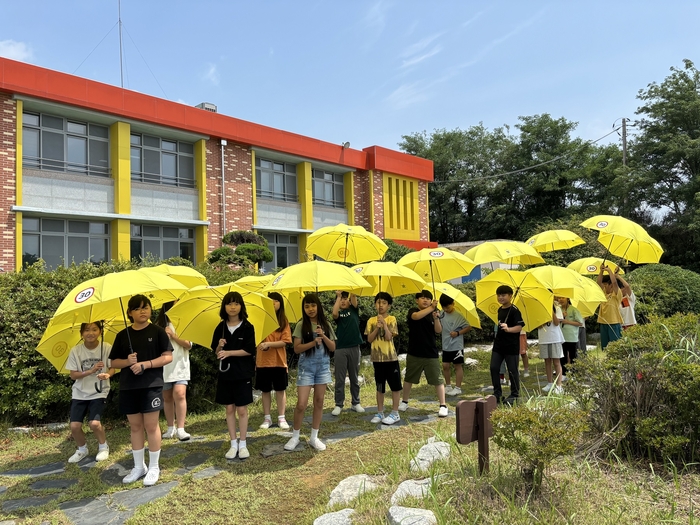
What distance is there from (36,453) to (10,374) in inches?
42.8

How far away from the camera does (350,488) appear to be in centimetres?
405

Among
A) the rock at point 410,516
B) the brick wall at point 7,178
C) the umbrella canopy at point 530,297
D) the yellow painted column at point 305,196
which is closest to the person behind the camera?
the rock at point 410,516

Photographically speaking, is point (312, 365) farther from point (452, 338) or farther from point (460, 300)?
point (460, 300)

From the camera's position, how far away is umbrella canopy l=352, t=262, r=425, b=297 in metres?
6.48

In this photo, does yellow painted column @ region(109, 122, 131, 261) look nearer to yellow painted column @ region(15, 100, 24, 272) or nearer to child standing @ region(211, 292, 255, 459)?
yellow painted column @ region(15, 100, 24, 272)

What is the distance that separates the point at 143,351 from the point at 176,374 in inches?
44.6

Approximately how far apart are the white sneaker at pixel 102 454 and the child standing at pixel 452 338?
16.3 ft

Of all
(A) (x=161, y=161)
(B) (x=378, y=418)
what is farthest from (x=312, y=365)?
(A) (x=161, y=161)

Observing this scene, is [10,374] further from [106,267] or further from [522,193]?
[522,193]

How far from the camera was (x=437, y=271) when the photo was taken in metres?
7.98

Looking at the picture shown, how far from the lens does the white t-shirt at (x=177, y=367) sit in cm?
573

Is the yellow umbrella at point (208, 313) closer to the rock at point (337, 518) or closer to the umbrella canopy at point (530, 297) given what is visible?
the rock at point (337, 518)

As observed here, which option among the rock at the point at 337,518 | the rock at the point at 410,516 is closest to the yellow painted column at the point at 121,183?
the rock at the point at 337,518

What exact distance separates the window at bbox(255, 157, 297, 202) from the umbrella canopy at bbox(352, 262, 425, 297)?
14.4 meters
